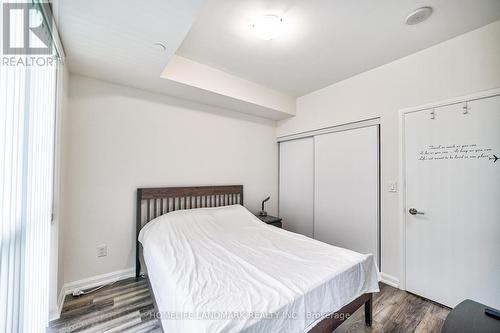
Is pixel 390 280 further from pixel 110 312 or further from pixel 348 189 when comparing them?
pixel 110 312

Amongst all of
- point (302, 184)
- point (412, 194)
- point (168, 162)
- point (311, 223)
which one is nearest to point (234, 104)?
point (168, 162)

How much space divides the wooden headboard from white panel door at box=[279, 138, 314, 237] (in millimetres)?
965

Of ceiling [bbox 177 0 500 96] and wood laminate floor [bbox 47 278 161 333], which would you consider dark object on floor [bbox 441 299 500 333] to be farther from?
ceiling [bbox 177 0 500 96]

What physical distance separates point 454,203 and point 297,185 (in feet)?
6.50

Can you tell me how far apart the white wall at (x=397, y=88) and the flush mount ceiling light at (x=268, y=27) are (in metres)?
1.44

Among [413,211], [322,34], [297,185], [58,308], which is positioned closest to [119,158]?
[58,308]

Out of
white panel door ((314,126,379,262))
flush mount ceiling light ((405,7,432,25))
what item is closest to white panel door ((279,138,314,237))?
white panel door ((314,126,379,262))

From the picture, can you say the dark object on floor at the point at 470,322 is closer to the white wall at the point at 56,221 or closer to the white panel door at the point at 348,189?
the white panel door at the point at 348,189

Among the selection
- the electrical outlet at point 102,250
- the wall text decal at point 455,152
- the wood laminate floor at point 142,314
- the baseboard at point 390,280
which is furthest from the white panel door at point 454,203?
the electrical outlet at point 102,250

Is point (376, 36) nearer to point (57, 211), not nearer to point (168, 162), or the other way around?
point (168, 162)

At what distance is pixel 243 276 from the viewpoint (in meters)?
1.42

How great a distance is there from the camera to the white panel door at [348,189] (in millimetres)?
2613

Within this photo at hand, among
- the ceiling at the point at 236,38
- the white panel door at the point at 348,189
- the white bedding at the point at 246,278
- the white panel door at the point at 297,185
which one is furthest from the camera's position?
the white panel door at the point at 297,185

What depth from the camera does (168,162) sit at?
2740mm
